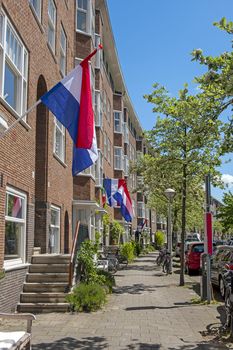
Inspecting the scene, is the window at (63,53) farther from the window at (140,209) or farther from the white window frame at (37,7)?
the window at (140,209)

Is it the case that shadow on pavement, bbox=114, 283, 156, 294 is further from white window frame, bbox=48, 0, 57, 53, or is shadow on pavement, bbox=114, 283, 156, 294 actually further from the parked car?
white window frame, bbox=48, 0, 57, 53

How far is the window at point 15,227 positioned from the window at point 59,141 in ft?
16.5

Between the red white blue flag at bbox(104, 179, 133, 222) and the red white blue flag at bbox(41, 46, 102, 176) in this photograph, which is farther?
the red white blue flag at bbox(104, 179, 133, 222)

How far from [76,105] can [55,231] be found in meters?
8.49

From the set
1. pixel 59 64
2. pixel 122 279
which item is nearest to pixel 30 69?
pixel 59 64

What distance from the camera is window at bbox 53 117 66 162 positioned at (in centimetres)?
1719

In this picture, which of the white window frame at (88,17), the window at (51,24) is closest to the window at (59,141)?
the window at (51,24)

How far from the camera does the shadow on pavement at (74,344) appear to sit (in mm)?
7613

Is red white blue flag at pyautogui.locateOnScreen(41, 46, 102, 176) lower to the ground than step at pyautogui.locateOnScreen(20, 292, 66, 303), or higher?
higher

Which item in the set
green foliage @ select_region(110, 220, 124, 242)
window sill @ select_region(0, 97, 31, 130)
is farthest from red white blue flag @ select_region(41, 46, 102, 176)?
green foliage @ select_region(110, 220, 124, 242)

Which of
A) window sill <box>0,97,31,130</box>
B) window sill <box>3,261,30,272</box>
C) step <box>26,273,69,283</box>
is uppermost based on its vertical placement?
window sill <box>0,97,31,130</box>

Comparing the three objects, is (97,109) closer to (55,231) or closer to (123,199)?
(123,199)

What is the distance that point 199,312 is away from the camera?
11.6 metres

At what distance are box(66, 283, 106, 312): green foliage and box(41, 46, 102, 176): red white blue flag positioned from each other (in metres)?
4.13
